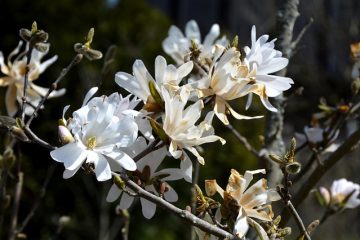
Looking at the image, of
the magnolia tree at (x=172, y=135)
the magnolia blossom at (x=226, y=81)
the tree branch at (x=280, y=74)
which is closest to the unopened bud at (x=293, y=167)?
the magnolia tree at (x=172, y=135)

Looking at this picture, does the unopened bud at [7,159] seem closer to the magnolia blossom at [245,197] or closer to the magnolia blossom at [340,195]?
the magnolia blossom at [245,197]

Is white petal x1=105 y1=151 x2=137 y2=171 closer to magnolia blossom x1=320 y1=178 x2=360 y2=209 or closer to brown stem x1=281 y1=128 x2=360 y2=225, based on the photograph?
brown stem x1=281 y1=128 x2=360 y2=225

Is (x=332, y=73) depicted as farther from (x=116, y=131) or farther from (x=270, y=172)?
(x=116, y=131)

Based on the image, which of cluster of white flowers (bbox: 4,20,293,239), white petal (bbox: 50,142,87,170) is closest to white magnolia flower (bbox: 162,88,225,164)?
cluster of white flowers (bbox: 4,20,293,239)

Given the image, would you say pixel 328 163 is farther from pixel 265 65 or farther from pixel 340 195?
pixel 265 65

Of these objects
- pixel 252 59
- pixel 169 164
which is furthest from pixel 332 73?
pixel 252 59
